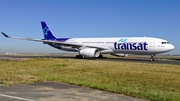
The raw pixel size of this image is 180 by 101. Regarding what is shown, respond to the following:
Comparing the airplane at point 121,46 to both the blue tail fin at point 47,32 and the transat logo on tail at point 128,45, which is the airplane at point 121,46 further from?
the blue tail fin at point 47,32

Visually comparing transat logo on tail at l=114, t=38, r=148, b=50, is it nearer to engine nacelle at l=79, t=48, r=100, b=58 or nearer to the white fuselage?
the white fuselage

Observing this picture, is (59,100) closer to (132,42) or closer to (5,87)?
(5,87)

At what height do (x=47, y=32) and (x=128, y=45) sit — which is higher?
(x=47, y=32)

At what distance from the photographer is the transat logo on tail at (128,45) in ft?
105

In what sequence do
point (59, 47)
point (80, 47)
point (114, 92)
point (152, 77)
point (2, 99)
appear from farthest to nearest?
1. point (59, 47)
2. point (80, 47)
3. point (152, 77)
4. point (114, 92)
5. point (2, 99)

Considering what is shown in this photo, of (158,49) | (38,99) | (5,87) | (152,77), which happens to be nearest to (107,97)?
(38,99)

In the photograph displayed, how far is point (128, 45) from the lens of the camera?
3319 centimetres

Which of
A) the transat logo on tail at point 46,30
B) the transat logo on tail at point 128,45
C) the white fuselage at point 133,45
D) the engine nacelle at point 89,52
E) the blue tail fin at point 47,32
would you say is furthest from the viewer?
the transat logo on tail at point 46,30

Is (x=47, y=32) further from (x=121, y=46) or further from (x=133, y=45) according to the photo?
(x=133, y=45)

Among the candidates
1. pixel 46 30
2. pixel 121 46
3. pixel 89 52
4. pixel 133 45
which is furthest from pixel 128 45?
pixel 46 30

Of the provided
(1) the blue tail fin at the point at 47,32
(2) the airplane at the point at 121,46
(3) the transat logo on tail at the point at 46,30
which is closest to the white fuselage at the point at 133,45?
(2) the airplane at the point at 121,46

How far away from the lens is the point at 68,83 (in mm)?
10891

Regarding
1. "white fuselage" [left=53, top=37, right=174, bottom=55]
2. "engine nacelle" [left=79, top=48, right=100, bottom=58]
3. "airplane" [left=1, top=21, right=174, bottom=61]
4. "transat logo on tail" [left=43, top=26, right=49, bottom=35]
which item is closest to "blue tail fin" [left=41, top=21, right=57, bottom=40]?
"transat logo on tail" [left=43, top=26, right=49, bottom=35]

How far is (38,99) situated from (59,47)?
120 ft
